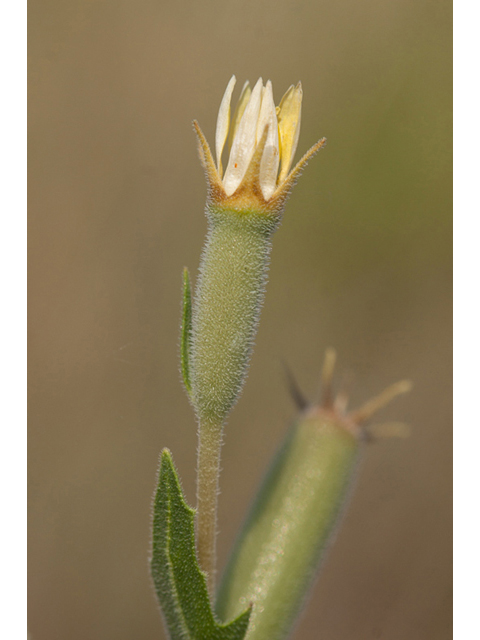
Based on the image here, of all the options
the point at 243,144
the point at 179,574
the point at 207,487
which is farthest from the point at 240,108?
the point at 179,574

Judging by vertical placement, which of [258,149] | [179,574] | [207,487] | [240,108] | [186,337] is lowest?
[179,574]

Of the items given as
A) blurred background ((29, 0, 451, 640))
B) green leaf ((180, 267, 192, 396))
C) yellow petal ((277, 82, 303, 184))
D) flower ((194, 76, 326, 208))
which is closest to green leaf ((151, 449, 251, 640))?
green leaf ((180, 267, 192, 396))

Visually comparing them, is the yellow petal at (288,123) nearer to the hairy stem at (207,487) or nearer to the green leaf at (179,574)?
the hairy stem at (207,487)

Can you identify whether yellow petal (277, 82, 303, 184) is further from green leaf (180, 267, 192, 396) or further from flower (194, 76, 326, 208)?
green leaf (180, 267, 192, 396)

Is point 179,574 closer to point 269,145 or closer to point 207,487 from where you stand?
point 207,487

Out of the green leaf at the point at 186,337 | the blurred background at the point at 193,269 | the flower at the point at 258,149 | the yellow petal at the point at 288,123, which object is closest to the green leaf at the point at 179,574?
the green leaf at the point at 186,337

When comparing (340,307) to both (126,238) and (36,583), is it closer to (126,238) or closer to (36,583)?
(126,238)

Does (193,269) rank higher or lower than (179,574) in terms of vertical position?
higher
